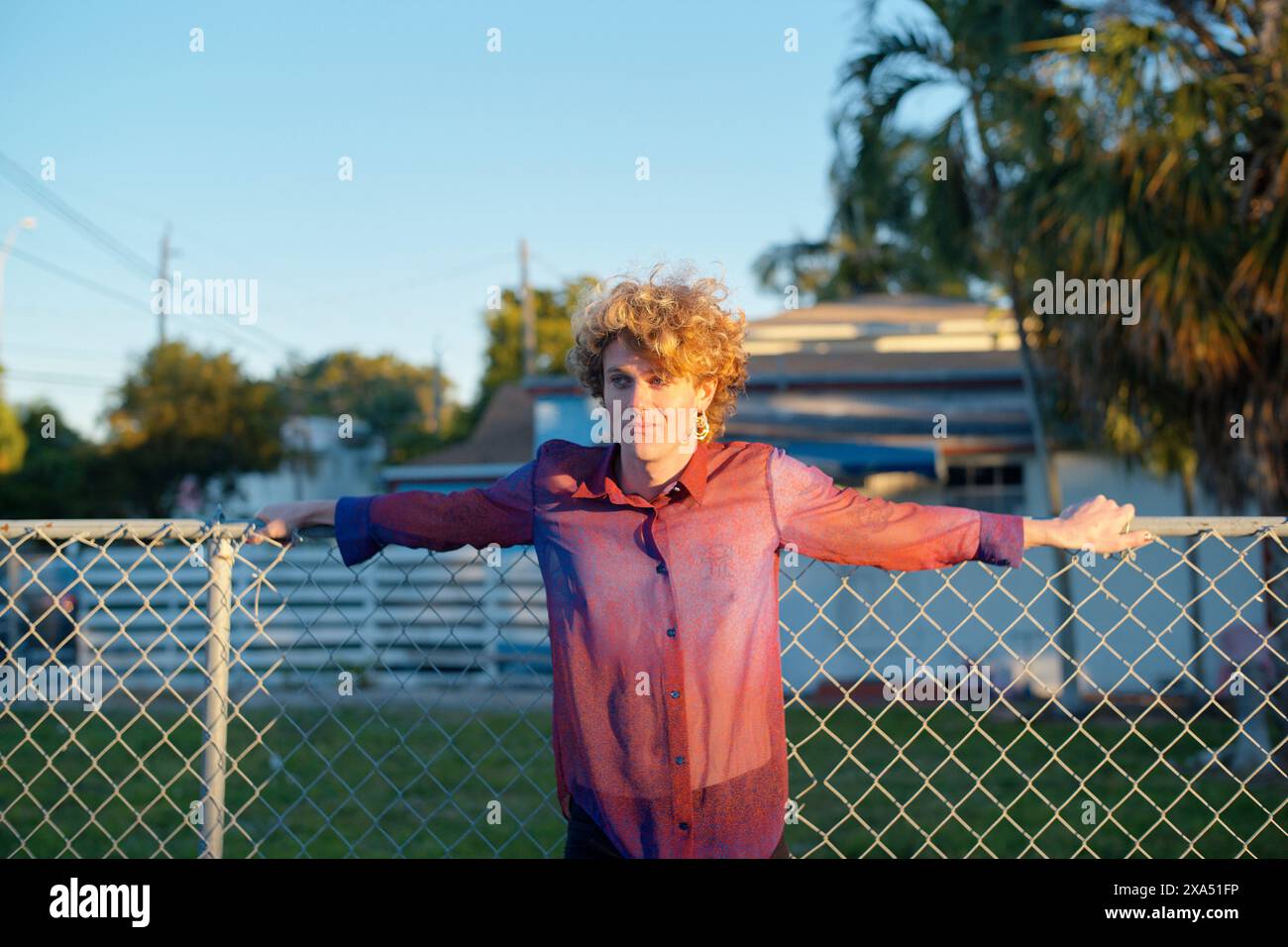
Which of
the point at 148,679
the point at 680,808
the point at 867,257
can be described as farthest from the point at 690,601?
the point at 867,257

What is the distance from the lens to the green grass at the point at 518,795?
6082mm

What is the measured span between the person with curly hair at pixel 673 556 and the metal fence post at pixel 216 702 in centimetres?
51

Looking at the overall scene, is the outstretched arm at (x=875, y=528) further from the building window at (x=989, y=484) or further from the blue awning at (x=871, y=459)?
the building window at (x=989, y=484)

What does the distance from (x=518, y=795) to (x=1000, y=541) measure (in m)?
5.83

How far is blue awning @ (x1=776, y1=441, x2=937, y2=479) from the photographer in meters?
12.9

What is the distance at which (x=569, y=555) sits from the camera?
248 centimetres

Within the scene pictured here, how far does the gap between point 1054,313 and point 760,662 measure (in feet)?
26.9

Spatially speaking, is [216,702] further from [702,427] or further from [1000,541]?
[1000,541]

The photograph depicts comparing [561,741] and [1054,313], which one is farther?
[1054,313]

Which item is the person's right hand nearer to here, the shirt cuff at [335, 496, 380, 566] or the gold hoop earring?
the shirt cuff at [335, 496, 380, 566]

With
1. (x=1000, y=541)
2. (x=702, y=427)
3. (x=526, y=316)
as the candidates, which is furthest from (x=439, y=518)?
(x=526, y=316)

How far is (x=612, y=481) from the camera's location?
249 centimetres

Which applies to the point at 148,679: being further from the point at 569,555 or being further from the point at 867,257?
the point at 867,257

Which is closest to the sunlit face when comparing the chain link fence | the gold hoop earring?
the gold hoop earring
